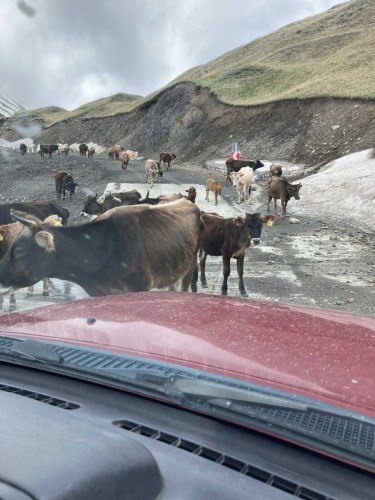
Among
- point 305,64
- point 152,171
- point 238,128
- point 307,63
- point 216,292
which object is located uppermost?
point 307,63

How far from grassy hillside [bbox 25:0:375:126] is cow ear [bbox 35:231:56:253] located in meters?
33.0

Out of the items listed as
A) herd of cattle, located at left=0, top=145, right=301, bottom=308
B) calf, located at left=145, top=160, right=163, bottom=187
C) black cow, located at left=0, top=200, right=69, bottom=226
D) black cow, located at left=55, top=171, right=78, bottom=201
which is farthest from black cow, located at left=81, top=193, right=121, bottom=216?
calf, located at left=145, top=160, right=163, bottom=187

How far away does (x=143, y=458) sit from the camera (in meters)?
1.46

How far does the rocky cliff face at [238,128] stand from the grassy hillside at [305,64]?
1295 millimetres

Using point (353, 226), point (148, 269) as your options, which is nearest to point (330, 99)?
point (353, 226)

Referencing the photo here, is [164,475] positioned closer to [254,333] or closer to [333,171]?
[254,333]

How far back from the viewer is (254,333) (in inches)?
103

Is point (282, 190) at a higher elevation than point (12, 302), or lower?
higher

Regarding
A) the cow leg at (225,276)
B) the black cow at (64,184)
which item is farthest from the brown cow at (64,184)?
the cow leg at (225,276)

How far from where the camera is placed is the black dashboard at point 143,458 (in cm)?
132

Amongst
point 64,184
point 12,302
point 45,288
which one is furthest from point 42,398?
point 64,184

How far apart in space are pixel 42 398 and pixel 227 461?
Result: 2.35 feet

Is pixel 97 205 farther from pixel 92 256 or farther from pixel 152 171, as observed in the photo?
pixel 152 171

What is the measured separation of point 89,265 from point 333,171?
843 inches
